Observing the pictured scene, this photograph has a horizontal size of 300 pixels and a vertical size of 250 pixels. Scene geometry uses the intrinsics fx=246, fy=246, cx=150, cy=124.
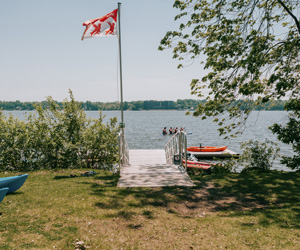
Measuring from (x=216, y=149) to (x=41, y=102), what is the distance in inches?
926

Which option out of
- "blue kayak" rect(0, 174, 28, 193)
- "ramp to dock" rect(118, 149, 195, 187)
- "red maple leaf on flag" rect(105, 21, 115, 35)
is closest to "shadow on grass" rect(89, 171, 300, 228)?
"ramp to dock" rect(118, 149, 195, 187)

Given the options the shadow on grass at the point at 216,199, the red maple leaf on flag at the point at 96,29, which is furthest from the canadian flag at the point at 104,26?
the shadow on grass at the point at 216,199

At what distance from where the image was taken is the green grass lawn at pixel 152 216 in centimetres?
438


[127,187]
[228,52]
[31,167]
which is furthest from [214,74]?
[31,167]

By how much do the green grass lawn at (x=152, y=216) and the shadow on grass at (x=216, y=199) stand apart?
0.07 feet

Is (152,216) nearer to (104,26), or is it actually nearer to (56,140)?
(56,140)

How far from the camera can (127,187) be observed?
25.2 feet

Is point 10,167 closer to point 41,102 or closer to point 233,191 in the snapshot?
point 41,102

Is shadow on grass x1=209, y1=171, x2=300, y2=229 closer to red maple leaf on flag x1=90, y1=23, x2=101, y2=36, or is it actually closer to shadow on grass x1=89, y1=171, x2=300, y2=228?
shadow on grass x1=89, y1=171, x2=300, y2=228

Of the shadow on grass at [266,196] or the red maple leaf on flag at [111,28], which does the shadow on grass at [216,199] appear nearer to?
the shadow on grass at [266,196]

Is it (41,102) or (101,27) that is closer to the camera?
(101,27)

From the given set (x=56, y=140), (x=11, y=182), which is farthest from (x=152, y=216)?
(x=56, y=140)

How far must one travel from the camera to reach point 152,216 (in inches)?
219

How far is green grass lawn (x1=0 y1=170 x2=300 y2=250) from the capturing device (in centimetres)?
438
